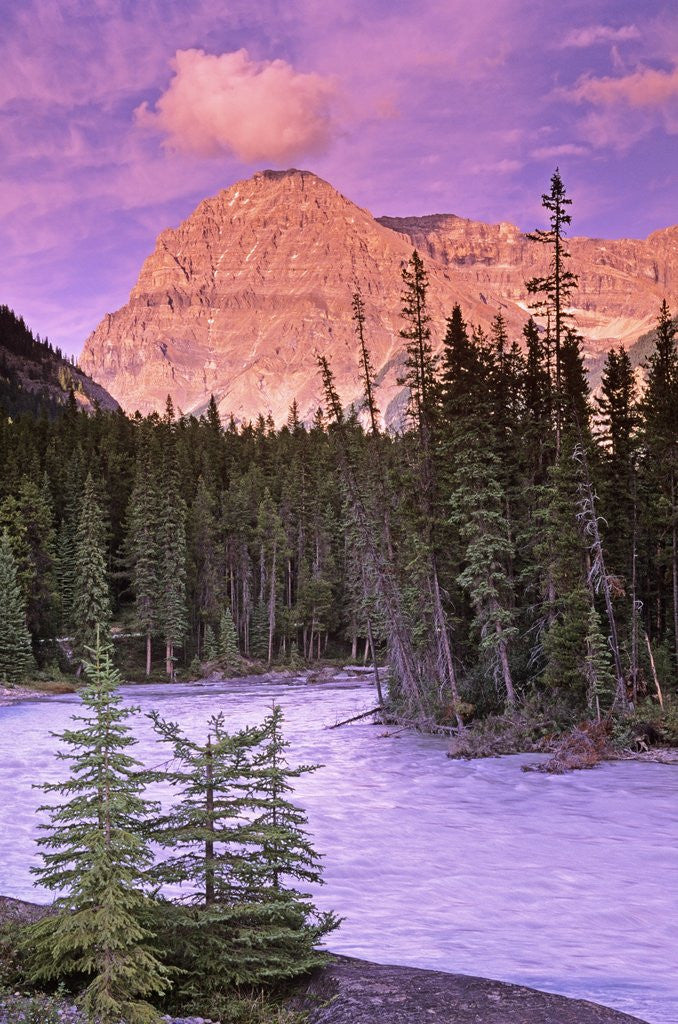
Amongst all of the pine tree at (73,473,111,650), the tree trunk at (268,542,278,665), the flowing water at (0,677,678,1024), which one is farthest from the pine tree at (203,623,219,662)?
the flowing water at (0,677,678,1024)

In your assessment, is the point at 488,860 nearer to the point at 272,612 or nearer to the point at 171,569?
the point at 171,569

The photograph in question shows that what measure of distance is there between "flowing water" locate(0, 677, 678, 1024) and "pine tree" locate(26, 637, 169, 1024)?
5.00 metres

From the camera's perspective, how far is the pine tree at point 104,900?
762cm

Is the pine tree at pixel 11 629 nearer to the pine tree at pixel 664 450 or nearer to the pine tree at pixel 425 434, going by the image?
the pine tree at pixel 425 434

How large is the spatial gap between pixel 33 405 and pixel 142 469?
118m

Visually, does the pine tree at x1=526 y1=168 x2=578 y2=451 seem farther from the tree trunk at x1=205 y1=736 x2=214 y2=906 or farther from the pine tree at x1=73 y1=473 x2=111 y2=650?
the pine tree at x1=73 y1=473 x2=111 y2=650

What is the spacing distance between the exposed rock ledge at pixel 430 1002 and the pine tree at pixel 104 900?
1845mm

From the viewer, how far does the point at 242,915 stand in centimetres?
891

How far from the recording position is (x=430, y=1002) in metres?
8.60

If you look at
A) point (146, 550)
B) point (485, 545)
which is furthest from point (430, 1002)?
point (146, 550)

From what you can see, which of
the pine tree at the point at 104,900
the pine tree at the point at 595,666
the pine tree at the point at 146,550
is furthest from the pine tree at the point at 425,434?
the pine tree at the point at 146,550

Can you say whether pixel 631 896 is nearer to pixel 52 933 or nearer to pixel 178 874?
pixel 178 874

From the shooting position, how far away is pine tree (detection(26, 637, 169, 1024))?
25.0 ft

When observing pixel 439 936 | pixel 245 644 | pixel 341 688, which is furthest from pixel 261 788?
pixel 245 644
